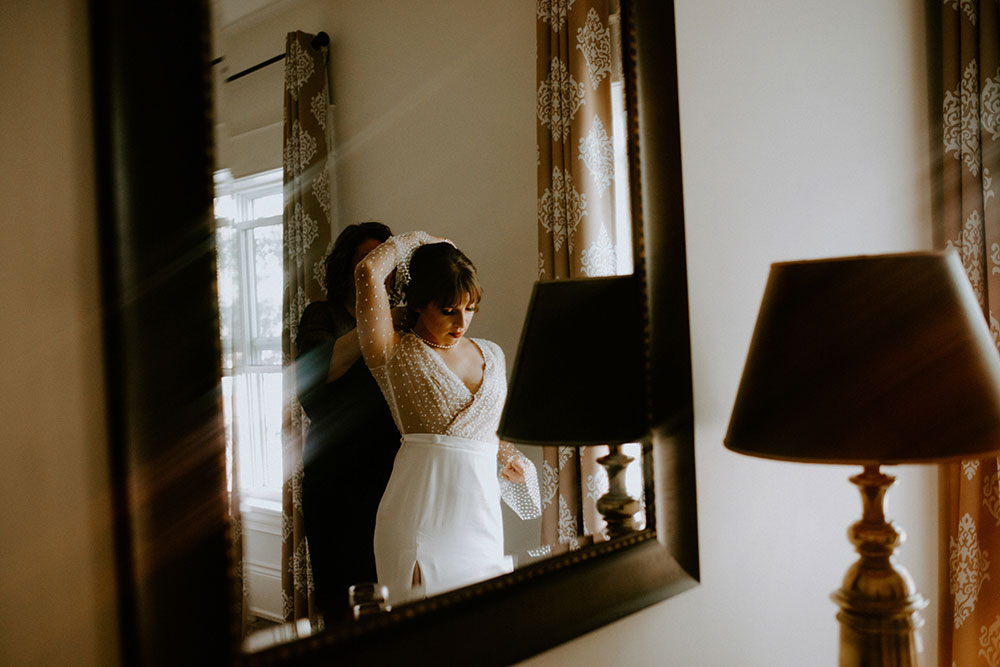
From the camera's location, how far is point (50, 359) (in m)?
0.60

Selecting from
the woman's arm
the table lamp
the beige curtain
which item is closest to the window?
the woman's arm

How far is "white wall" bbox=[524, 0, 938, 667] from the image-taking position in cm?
125

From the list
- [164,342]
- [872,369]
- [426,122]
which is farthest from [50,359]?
[872,369]

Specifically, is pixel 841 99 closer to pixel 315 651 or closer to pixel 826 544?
pixel 826 544

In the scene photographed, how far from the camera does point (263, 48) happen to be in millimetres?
734

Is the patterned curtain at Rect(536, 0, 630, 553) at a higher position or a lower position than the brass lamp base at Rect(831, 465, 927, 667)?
higher

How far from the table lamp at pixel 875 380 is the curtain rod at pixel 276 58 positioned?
693 mm

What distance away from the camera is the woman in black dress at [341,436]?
2.48 ft

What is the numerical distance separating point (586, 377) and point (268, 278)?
1.75 ft

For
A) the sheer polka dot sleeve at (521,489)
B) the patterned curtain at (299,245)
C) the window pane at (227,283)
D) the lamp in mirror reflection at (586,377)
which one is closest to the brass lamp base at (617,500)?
the lamp in mirror reflection at (586,377)

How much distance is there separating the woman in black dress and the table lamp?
0.53 m

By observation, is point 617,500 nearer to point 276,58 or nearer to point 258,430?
point 258,430

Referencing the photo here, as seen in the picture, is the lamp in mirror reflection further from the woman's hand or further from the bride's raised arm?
the bride's raised arm

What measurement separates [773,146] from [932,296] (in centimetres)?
56
